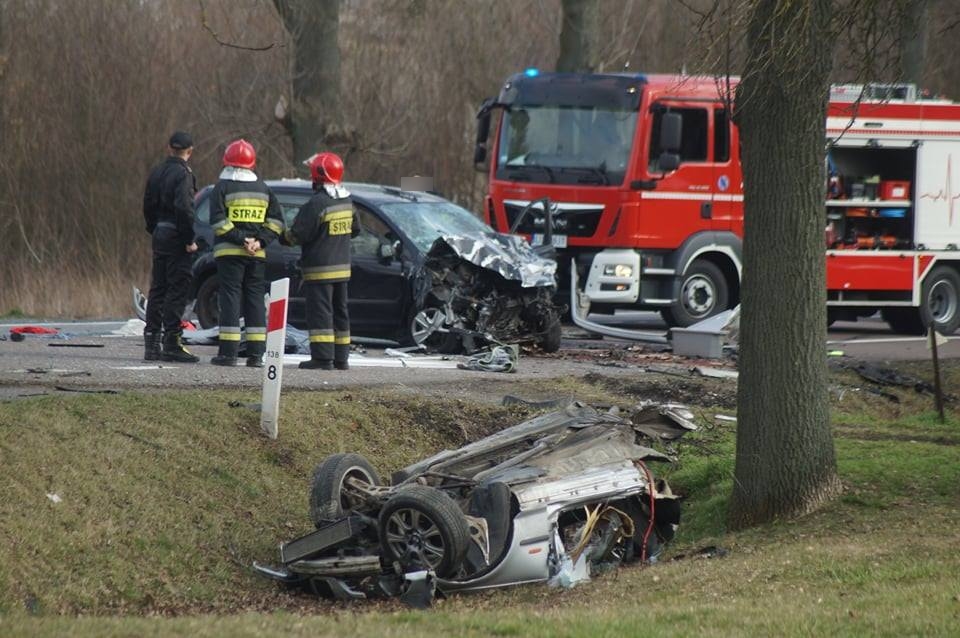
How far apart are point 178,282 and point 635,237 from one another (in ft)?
24.4

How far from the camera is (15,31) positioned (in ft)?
92.1

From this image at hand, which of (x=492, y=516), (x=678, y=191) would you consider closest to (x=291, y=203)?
(x=678, y=191)

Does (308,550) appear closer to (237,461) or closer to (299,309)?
(237,461)

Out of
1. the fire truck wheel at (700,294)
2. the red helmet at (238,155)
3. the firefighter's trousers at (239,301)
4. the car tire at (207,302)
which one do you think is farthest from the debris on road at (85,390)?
the fire truck wheel at (700,294)

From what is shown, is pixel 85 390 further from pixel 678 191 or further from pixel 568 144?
pixel 678 191

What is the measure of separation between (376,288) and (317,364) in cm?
286

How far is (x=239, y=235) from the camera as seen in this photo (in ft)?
42.0

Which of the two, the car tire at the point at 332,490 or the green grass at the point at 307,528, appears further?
the car tire at the point at 332,490

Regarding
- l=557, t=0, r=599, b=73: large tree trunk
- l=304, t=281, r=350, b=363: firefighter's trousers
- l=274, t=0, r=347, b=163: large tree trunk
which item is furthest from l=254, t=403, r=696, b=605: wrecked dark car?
l=557, t=0, r=599, b=73: large tree trunk

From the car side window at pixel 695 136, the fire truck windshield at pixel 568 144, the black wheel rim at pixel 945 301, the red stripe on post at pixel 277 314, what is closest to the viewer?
the red stripe on post at pixel 277 314

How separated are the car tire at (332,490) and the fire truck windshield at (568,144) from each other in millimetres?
11153

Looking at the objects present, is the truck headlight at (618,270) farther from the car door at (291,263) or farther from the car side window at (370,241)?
the car door at (291,263)

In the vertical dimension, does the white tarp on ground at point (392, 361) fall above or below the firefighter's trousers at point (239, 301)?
below

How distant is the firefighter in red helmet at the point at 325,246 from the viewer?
1294cm
